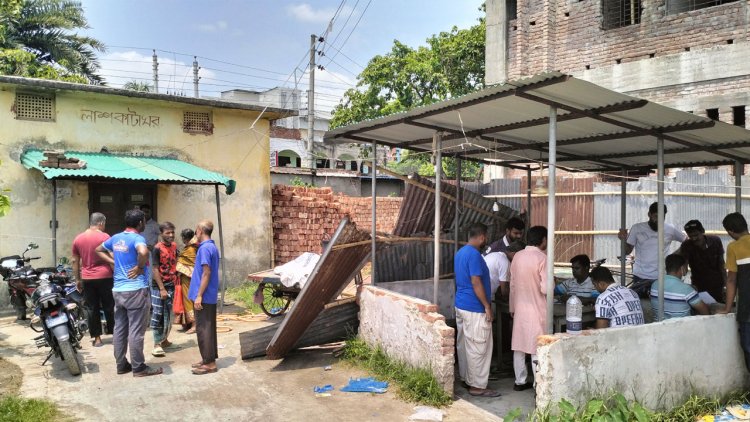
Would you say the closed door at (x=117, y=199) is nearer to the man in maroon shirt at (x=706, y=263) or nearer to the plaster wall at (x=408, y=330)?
the plaster wall at (x=408, y=330)

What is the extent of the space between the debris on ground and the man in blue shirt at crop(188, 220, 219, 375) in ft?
8.27

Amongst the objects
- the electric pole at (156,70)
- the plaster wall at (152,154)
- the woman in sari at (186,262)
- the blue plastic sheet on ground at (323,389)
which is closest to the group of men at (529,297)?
the blue plastic sheet on ground at (323,389)

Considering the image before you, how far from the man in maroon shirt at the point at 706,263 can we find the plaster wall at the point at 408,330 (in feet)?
13.4

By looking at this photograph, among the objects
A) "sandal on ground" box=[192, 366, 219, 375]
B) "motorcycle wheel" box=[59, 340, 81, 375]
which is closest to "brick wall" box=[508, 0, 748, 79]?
"sandal on ground" box=[192, 366, 219, 375]

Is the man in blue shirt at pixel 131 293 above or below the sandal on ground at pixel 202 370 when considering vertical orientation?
above

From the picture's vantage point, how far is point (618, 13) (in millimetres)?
14711

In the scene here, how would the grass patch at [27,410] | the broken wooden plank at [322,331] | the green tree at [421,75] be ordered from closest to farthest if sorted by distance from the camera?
1. the grass patch at [27,410]
2. the broken wooden plank at [322,331]
3. the green tree at [421,75]

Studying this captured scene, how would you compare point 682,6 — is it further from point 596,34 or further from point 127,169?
point 127,169

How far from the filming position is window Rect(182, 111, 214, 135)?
11.4 meters

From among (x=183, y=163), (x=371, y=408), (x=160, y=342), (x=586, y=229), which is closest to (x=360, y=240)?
(x=371, y=408)

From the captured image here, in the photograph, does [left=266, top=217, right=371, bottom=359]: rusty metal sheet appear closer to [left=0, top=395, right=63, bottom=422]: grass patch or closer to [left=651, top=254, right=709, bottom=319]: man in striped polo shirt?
[left=0, top=395, right=63, bottom=422]: grass patch

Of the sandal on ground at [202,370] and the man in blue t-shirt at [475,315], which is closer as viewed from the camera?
the man in blue t-shirt at [475,315]

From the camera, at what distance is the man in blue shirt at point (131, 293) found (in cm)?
598

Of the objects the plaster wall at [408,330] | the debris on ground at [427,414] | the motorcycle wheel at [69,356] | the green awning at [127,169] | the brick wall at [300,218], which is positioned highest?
the green awning at [127,169]
